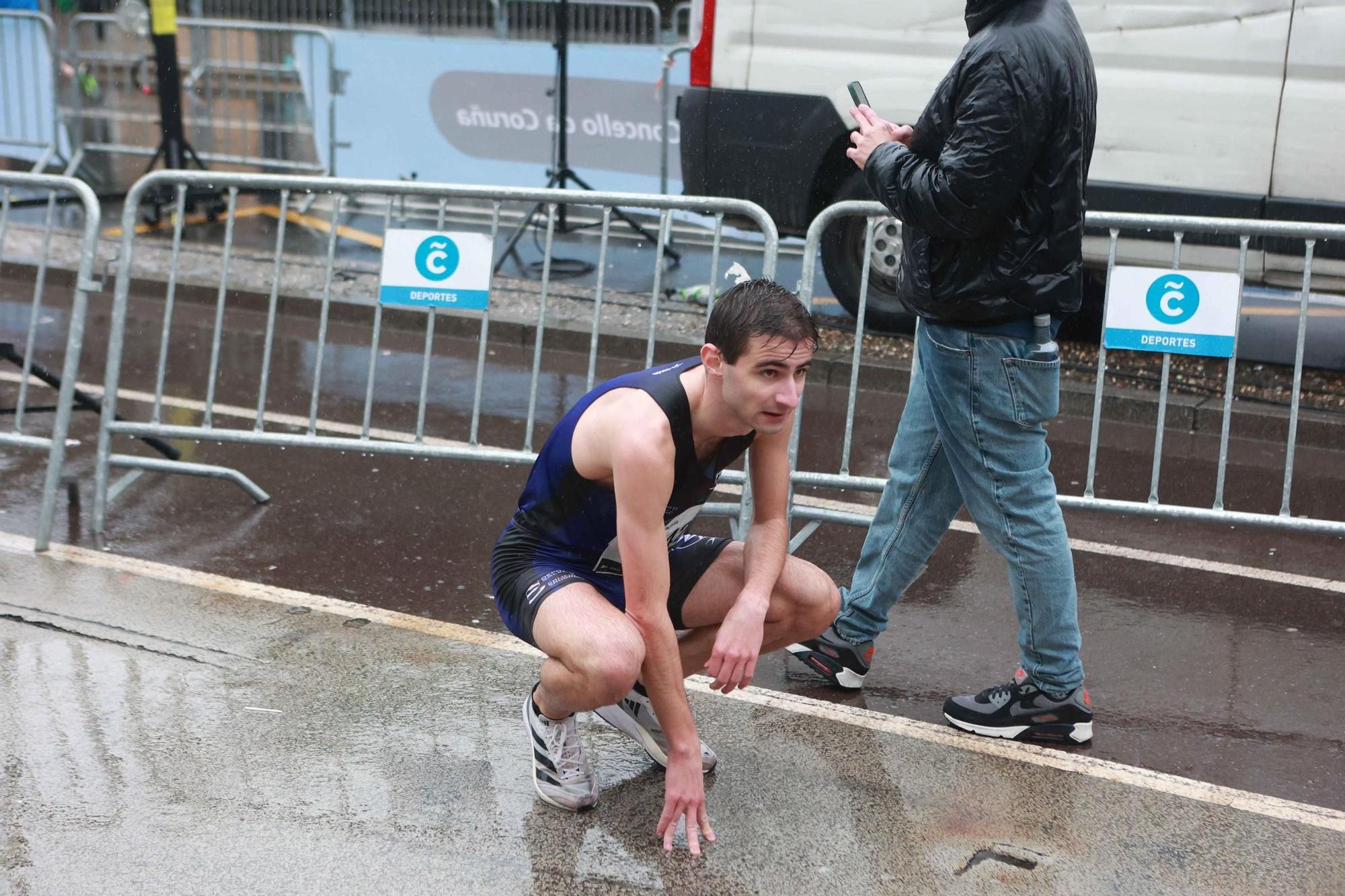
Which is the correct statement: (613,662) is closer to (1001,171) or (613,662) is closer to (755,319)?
(755,319)

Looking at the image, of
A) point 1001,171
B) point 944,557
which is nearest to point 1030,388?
point 1001,171

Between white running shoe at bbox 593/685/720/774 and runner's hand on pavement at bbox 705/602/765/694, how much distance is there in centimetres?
34

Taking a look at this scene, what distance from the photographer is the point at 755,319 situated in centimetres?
290

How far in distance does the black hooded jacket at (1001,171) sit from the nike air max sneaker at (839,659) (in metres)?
1.00

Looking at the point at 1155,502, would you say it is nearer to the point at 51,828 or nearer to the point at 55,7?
the point at 51,828

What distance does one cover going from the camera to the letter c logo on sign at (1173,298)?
4.55 meters

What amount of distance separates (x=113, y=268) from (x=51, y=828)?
7.57 metres

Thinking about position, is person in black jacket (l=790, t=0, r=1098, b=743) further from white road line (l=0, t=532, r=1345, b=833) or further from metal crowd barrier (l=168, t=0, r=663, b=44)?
metal crowd barrier (l=168, t=0, r=663, b=44)

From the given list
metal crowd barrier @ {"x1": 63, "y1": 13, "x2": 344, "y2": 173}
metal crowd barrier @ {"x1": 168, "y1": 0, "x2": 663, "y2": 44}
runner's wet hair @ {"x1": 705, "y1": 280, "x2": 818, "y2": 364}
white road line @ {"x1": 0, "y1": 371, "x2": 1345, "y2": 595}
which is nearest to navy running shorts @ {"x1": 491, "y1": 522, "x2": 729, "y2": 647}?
runner's wet hair @ {"x1": 705, "y1": 280, "x2": 818, "y2": 364}

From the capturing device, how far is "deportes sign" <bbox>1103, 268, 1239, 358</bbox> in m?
4.53

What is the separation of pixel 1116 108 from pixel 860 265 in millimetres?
1683

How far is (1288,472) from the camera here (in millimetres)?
4609

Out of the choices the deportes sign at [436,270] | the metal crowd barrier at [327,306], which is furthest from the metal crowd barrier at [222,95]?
the deportes sign at [436,270]

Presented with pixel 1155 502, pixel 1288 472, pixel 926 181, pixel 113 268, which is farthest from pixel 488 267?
pixel 113 268
